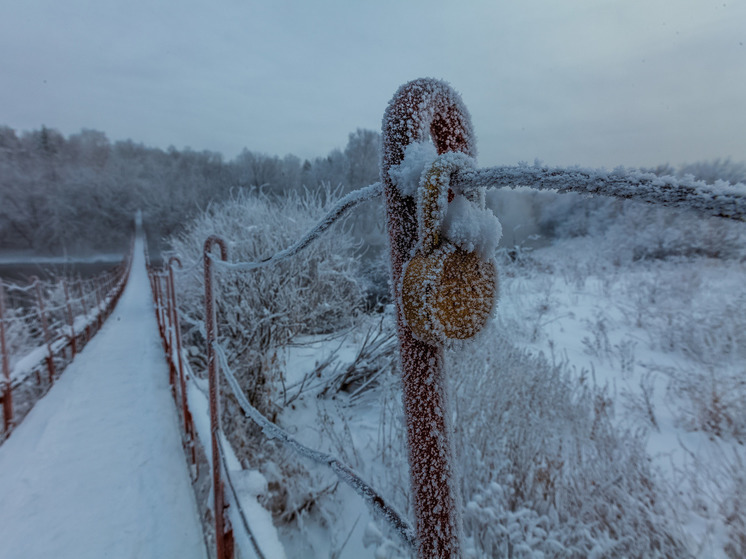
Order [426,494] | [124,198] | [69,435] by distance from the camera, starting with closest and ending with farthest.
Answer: [426,494] → [69,435] → [124,198]

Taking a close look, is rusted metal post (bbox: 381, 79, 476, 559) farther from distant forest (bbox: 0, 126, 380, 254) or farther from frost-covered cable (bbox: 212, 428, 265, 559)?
distant forest (bbox: 0, 126, 380, 254)

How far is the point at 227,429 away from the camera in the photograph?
13.8 ft

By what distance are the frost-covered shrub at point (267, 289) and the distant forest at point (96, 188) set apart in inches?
969

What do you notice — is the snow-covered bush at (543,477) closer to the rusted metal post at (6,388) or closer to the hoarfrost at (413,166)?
the hoarfrost at (413,166)

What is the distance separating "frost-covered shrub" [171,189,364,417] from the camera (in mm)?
5098

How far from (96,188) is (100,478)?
2302 inches

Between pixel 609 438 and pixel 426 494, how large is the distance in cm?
284

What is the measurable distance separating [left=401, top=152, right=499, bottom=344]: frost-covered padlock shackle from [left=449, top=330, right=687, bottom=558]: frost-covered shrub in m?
2.00

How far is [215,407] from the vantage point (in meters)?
1.88

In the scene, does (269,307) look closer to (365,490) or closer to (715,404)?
(365,490)

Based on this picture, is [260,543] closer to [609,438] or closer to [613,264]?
[609,438]

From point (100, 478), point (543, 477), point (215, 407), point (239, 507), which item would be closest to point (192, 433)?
point (100, 478)

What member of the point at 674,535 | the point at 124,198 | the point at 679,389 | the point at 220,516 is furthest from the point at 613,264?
the point at 124,198

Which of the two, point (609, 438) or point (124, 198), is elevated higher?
point (124, 198)
